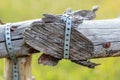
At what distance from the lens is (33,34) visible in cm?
188

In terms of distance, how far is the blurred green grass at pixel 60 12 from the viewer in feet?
14.8

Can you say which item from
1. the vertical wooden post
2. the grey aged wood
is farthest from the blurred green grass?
the grey aged wood

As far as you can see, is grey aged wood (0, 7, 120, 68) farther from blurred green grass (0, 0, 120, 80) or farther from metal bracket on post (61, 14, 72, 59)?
blurred green grass (0, 0, 120, 80)

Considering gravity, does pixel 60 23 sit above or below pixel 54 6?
below

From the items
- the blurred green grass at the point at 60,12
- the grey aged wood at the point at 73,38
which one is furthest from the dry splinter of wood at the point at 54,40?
the blurred green grass at the point at 60,12

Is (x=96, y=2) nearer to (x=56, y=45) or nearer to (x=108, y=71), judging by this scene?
(x=108, y=71)

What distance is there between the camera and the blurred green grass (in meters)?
4.52

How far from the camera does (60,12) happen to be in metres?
4.98

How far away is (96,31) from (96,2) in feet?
10.8

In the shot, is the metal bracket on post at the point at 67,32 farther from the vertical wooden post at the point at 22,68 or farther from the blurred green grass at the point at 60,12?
the blurred green grass at the point at 60,12

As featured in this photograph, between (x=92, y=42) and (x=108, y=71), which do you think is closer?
(x=92, y=42)

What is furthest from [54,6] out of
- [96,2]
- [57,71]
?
[57,71]

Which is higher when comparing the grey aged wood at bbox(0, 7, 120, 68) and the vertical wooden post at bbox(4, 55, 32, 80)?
the grey aged wood at bbox(0, 7, 120, 68)

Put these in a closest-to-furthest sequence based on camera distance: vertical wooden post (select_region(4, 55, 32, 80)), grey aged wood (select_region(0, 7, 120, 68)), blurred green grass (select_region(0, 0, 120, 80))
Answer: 1. grey aged wood (select_region(0, 7, 120, 68))
2. vertical wooden post (select_region(4, 55, 32, 80))
3. blurred green grass (select_region(0, 0, 120, 80))
